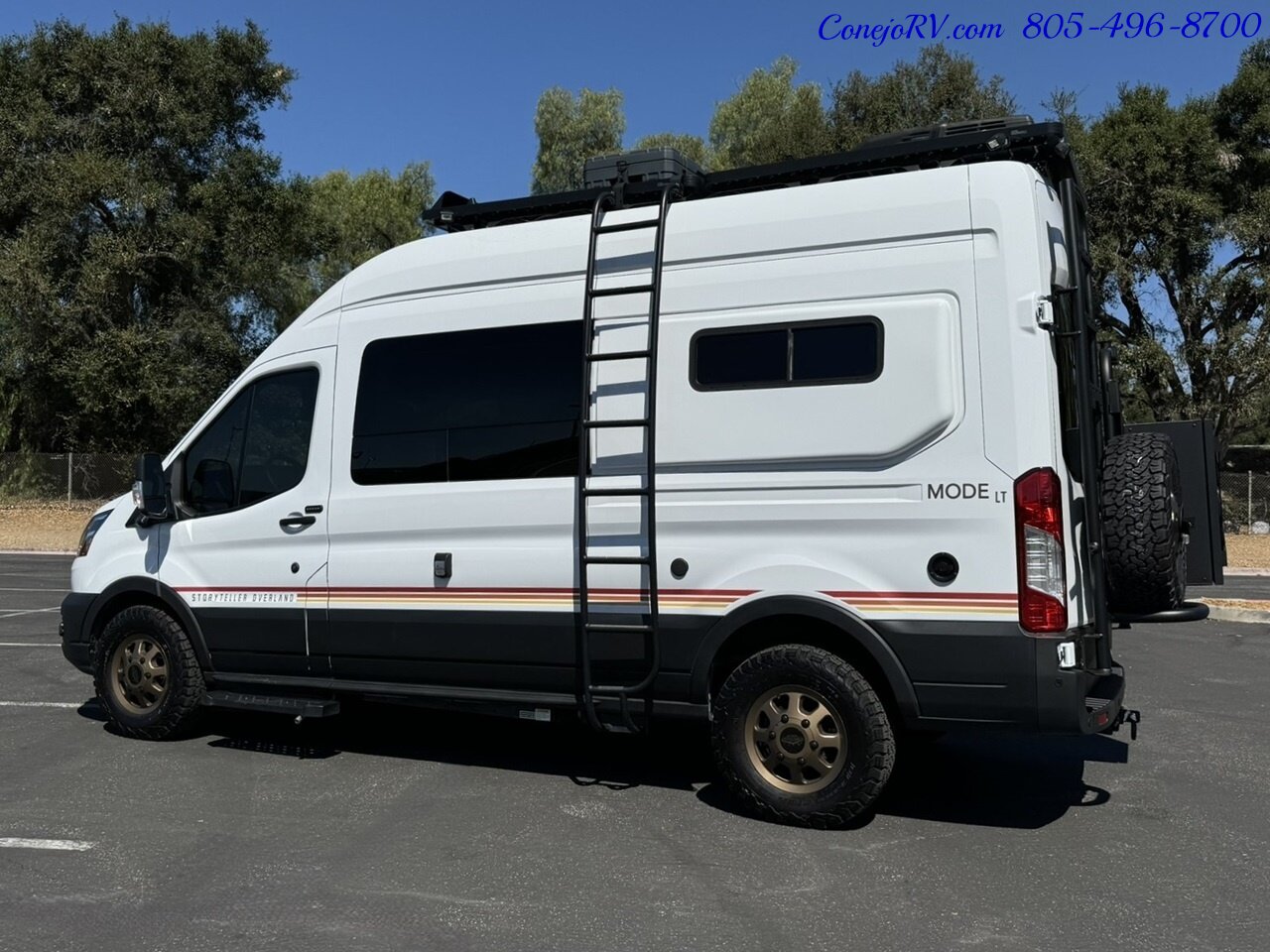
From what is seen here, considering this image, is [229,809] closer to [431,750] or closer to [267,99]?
[431,750]

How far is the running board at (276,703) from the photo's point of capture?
6270mm

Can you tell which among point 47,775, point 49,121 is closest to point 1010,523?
point 47,775

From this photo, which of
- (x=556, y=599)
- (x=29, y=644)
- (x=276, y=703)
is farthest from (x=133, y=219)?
(x=556, y=599)

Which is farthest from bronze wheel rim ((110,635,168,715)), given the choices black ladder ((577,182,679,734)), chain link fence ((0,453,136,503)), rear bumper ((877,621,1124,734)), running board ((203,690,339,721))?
chain link fence ((0,453,136,503))

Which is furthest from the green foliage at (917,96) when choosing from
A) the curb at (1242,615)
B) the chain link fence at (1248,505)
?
the curb at (1242,615)

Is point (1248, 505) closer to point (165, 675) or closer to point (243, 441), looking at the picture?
point (243, 441)

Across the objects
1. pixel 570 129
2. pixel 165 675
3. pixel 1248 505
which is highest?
pixel 570 129

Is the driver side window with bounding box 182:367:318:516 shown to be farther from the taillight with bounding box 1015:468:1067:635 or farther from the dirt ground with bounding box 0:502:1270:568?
the dirt ground with bounding box 0:502:1270:568

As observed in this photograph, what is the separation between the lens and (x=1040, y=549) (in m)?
4.77

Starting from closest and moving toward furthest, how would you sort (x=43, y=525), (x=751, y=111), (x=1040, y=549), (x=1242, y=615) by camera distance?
(x=1040, y=549), (x=1242, y=615), (x=43, y=525), (x=751, y=111)

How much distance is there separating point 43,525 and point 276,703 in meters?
25.4

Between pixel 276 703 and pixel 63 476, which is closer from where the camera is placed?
pixel 276 703

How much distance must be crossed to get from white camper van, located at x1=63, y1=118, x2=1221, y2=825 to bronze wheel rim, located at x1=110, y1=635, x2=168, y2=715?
0.39 ft

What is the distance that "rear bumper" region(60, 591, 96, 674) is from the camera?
7062 mm
